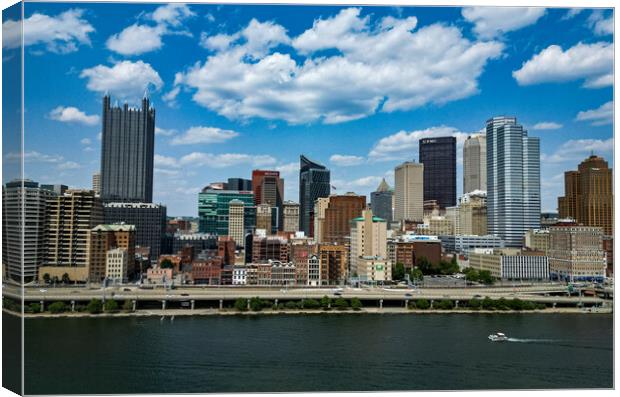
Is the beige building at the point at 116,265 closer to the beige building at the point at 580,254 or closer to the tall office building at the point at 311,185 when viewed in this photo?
the beige building at the point at 580,254

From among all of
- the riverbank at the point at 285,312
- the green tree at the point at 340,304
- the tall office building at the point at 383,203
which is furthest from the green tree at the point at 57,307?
the tall office building at the point at 383,203

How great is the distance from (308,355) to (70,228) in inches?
433

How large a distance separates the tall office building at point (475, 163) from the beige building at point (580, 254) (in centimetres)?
2359

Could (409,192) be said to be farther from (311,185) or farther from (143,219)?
(143,219)

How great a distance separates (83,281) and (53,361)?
8.58 m

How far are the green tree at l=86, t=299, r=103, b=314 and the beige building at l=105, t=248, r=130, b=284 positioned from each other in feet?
15.6

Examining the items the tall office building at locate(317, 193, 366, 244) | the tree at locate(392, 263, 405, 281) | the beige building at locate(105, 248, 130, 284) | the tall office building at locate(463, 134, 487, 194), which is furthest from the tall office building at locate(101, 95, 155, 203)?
the tall office building at locate(463, 134, 487, 194)

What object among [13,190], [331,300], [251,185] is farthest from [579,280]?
[251,185]

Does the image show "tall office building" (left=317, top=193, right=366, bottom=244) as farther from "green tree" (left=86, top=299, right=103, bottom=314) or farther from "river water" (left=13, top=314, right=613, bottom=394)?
"green tree" (left=86, top=299, right=103, bottom=314)

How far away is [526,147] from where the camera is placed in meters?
25.7

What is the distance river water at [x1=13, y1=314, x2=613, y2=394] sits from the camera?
223 inches

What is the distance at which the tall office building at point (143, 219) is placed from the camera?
75.2ft

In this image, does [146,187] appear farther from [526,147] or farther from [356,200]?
[526,147]

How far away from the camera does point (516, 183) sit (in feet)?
84.6
